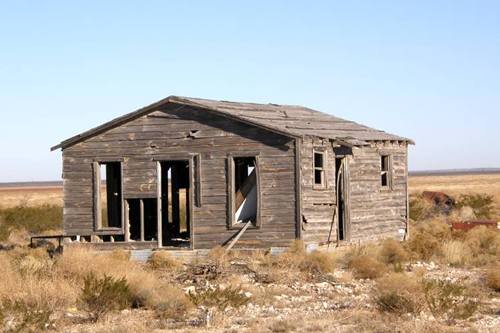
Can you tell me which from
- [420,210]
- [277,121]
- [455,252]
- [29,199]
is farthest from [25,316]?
[29,199]

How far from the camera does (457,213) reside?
37.9 metres

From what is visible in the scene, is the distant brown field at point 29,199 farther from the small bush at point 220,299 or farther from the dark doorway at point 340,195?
the small bush at point 220,299

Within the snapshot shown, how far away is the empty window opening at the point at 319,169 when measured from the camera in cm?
2397

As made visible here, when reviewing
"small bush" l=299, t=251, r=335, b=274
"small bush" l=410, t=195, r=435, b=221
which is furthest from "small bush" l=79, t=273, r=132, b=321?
"small bush" l=410, t=195, r=435, b=221

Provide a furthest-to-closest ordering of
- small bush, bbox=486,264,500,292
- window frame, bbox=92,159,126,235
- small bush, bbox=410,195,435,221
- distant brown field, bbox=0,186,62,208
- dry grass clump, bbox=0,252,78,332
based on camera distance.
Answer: distant brown field, bbox=0,186,62,208 < small bush, bbox=410,195,435,221 < window frame, bbox=92,159,126,235 < small bush, bbox=486,264,500,292 < dry grass clump, bbox=0,252,78,332

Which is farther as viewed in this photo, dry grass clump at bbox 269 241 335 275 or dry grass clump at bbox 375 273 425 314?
dry grass clump at bbox 269 241 335 275

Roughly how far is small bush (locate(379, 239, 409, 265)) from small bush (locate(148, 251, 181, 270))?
4.66m

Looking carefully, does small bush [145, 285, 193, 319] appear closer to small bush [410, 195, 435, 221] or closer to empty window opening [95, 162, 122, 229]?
empty window opening [95, 162, 122, 229]

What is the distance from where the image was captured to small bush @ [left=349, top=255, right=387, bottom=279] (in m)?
19.6

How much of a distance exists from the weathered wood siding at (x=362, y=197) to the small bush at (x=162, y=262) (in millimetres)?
3091

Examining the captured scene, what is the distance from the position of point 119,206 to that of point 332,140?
604 centimetres

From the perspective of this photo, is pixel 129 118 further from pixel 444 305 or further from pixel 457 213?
pixel 457 213

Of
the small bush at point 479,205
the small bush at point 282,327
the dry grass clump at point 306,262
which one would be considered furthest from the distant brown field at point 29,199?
the small bush at point 282,327

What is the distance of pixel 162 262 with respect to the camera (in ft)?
72.4
